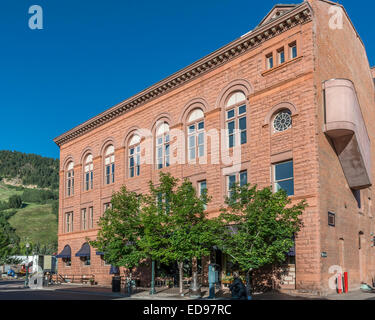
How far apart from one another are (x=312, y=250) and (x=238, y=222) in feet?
13.7

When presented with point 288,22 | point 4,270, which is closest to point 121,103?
point 288,22

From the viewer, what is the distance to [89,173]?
153 feet

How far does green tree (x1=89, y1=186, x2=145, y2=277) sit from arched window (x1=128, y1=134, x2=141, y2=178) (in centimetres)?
710

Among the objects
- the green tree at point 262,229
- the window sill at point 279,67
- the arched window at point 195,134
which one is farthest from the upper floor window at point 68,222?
the window sill at point 279,67

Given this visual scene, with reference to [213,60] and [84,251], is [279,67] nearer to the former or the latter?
[213,60]

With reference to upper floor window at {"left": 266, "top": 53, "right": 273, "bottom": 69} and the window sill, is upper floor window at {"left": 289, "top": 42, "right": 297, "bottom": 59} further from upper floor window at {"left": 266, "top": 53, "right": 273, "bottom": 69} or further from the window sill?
upper floor window at {"left": 266, "top": 53, "right": 273, "bottom": 69}

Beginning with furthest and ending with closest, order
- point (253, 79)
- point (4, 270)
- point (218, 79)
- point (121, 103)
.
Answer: point (4, 270) < point (121, 103) < point (218, 79) < point (253, 79)

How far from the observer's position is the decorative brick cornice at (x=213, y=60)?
27641mm

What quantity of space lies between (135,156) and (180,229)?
46.6 feet

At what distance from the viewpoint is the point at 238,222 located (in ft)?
82.4

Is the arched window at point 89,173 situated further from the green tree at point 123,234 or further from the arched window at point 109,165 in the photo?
the green tree at point 123,234

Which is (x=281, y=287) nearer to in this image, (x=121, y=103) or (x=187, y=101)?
(x=187, y=101)

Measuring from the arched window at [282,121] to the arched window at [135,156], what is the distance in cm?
1476

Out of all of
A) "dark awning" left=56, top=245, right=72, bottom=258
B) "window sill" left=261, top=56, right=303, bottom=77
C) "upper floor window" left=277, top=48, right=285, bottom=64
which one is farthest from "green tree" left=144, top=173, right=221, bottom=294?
"dark awning" left=56, top=245, right=72, bottom=258
